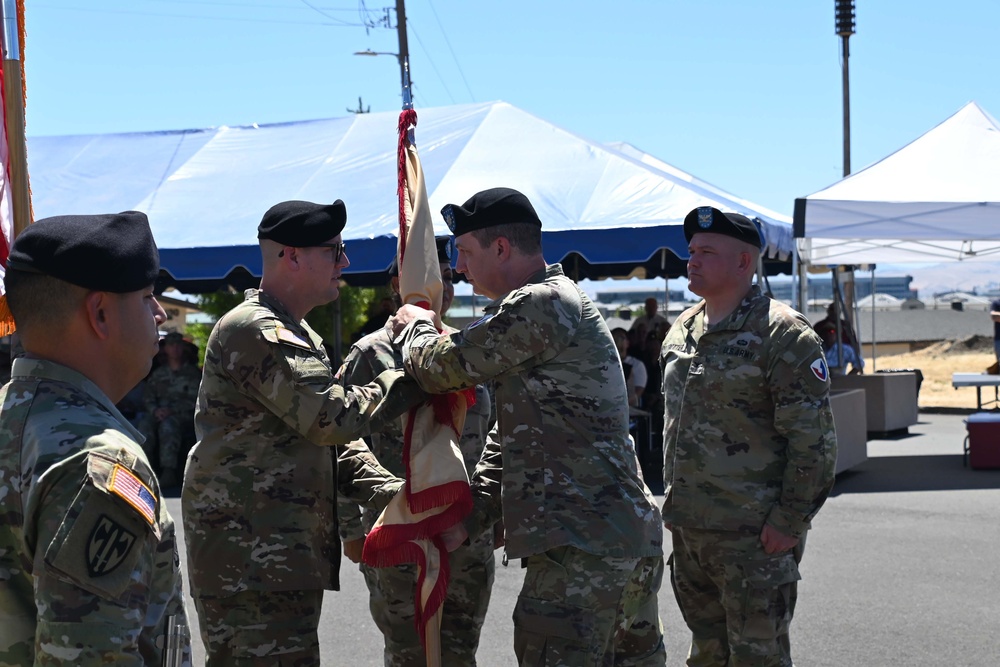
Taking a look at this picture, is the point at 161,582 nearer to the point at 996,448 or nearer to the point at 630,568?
the point at 630,568

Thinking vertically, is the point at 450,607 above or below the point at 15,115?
below

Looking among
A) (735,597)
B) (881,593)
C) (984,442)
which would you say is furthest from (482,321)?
(984,442)

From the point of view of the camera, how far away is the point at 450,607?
4.12 m

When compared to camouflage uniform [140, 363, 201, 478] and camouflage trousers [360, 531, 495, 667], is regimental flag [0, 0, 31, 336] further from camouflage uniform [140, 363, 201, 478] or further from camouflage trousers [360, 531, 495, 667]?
camouflage uniform [140, 363, 201, 478]

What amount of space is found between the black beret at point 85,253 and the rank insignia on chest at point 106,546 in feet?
1.45

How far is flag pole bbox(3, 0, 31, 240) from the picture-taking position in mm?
3230

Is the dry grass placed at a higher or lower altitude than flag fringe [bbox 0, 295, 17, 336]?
A: lower

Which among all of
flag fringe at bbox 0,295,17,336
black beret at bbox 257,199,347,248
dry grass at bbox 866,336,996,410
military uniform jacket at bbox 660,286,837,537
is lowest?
dry grass at bbox 866,336,996,410

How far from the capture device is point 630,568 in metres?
3.25

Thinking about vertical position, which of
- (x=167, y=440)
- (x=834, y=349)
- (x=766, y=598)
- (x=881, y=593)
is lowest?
(x=881, y=593)

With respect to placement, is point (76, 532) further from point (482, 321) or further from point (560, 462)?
point (560, 462)

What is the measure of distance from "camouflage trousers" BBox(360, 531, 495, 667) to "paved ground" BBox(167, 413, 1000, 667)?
129 centimetres

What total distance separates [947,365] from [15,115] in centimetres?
3044

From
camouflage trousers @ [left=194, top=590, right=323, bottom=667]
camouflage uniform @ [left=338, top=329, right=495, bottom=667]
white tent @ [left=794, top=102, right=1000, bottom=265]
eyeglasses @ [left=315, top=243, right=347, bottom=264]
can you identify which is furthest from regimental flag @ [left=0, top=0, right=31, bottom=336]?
white tent @ [left=794, top=102, right=1000, bottom=265]
